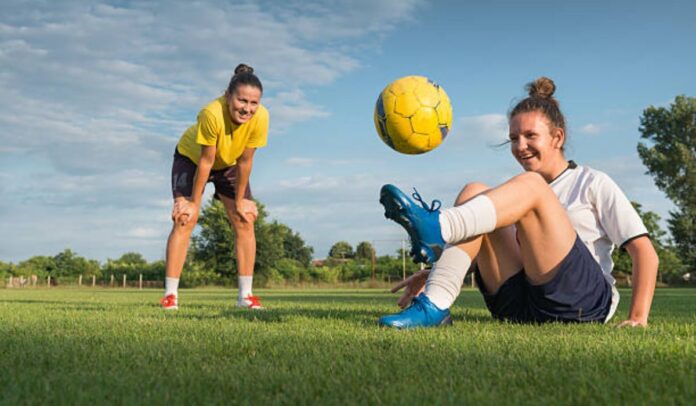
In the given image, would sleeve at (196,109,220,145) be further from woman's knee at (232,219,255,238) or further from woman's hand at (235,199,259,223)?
woman's knee at (232,219,255,238)

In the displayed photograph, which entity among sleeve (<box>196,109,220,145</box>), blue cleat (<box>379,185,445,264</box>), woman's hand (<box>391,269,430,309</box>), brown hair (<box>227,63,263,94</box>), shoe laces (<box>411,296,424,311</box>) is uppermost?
brown hair (<box>227,63,263,94</box>)

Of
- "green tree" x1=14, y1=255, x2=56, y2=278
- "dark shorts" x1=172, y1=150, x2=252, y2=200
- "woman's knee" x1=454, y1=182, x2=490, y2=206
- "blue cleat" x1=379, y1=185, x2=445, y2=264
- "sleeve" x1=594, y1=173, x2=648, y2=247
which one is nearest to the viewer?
"blue cleat" x1=379, y1=185, x2=445, y2=264

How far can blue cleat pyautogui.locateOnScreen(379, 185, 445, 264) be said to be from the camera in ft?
9.41

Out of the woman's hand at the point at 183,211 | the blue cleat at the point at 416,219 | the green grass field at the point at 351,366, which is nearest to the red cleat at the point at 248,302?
the woman's hand at the point at 183,211

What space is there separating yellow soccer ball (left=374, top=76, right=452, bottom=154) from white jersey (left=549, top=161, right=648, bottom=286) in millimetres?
1105

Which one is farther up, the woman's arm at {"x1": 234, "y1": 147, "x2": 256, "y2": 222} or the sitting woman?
the woman's arm at {"x1": 234, "y1": 147, "x2": 256, "y2": 222}

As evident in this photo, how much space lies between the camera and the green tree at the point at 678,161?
43.9 m

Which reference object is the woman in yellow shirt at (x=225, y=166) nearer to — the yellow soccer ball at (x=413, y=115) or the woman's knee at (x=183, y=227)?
the woman's knee at (x=183, y=227)

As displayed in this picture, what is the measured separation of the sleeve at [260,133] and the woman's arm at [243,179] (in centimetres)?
7

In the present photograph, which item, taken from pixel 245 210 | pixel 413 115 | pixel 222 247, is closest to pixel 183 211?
pixel 245 210

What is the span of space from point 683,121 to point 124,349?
1955 inches

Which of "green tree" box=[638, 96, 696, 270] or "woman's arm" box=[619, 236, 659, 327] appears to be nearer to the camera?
"woman's arm" box=[619, 236, 659, 327]

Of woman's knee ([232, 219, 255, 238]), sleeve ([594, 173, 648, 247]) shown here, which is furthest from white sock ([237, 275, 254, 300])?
sleeve ([594, 173, 648, 247])

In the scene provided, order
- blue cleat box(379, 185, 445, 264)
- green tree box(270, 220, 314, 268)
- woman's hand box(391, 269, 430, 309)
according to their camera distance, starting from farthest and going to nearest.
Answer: green tree box(270, 220, 314, 268)
woman's hand box(391, 269, 430, 309)
blue cleat box(379, 185, 445, 264)
